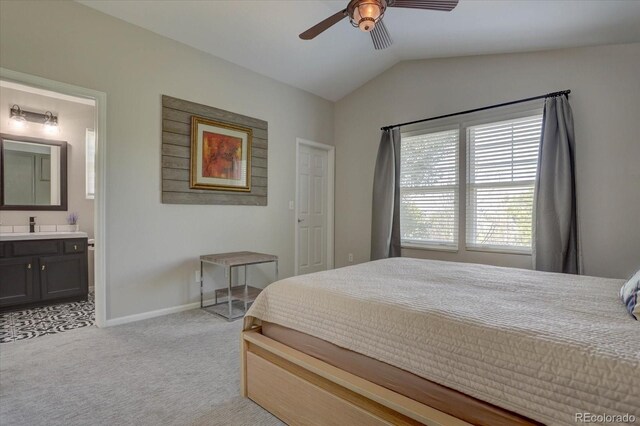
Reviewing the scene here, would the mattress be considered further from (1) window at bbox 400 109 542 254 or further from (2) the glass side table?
(1) window at bbox 400 109 542 254

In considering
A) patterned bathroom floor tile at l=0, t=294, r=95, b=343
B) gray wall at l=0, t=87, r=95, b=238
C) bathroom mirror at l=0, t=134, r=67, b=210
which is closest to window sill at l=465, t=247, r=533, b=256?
patterned bathroom floor tile at l=0, t=294, r=95, b=343

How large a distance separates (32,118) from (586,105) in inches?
232

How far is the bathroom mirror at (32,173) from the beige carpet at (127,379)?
6.53ft

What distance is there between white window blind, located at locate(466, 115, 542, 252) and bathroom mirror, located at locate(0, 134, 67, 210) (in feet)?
16.2

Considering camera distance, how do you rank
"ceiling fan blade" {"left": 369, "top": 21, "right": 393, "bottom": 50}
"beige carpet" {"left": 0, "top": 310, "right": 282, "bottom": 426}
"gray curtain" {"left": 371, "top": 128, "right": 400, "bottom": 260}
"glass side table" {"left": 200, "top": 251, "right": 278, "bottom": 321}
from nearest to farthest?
"beige carpet" {"left": 0, "top": 310, "right": 282, "bottom": 426}
"ceiling fan blade" {"left": 369, "top": 21, "right": 393, "bottom": 50}
"glass side table" {"left": 200, "top": 251, "right": 278, "bottom": 321}
"gray curtain" {"left": 371, "top": 128, "right": 400, "bottom": 260}

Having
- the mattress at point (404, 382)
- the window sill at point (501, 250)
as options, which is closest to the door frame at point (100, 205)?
the mattress at point (404, 382)

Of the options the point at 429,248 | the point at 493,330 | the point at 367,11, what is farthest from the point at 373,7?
the point at 429,248

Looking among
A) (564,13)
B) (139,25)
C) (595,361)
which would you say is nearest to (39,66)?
(139,25)

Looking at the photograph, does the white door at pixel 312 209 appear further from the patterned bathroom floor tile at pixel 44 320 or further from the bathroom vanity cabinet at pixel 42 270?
the bathroom vanity cabinet at pixel 42 270

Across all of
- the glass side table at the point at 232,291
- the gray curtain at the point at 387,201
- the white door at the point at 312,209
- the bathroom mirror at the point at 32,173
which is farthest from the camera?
the white door at the point at 312,209

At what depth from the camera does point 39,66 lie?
253 centimetres

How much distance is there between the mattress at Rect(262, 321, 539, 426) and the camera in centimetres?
99

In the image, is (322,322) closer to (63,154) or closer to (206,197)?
(206,197)

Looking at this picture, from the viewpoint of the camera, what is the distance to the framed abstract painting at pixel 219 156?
3420 millimetres
